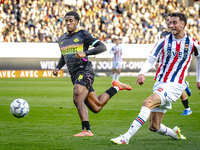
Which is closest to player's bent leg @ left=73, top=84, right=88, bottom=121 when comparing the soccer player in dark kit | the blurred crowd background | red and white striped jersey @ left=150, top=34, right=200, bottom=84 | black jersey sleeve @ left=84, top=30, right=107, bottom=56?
the soccer player in dark kit

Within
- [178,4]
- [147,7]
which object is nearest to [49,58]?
[147,7]

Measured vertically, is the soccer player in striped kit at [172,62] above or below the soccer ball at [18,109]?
above

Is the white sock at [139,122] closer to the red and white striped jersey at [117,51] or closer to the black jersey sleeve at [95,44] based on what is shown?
the black jersey sleeve at [95,44]

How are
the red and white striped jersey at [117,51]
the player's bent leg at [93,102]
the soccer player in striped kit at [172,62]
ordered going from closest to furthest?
1. the soccer player in striped kit at [172,62]
2. the player's bent leg at [93,102]
3. the red and white striped jersey at [117,51]

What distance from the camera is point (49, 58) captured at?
79.6 ft

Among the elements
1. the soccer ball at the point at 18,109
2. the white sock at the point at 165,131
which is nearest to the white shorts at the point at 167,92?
the white sock at the point at 165,131

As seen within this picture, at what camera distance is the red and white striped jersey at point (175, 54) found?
5.35 metres

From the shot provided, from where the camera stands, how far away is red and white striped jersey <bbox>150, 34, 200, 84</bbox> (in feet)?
17.6

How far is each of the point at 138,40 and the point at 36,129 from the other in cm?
2152

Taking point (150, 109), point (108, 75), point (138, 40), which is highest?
point (150, 109)

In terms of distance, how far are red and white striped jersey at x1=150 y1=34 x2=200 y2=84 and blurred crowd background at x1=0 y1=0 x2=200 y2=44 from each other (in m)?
19.7

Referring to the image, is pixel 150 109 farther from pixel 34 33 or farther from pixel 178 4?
pixel 178 4

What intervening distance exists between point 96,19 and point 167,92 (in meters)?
22.6

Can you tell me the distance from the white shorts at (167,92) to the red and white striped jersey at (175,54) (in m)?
0.09
